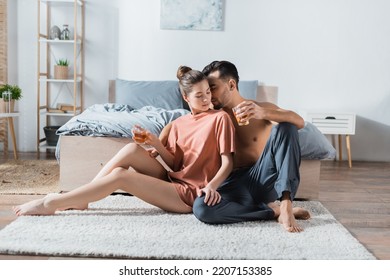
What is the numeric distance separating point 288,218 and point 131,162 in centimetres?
77

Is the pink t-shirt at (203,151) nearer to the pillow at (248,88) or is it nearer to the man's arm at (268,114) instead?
the man's arm at (268,114)

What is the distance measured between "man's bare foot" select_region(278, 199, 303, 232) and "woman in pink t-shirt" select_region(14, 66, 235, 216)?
0.98 feet

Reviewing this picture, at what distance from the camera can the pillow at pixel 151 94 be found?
4.68 meters

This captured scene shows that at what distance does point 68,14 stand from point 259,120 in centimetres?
322

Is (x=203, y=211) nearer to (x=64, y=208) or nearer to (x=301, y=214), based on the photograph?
(x=301, y=214)

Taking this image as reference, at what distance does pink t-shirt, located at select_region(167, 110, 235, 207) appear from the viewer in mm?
2535

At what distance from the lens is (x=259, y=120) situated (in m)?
2.65

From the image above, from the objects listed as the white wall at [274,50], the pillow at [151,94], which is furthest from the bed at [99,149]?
the white wall at [274,50]

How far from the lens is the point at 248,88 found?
5.00 m

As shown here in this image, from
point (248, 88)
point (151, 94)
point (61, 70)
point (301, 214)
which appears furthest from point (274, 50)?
point (301, 214)

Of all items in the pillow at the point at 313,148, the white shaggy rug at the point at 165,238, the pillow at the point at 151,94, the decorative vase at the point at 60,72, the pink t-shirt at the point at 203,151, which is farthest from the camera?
the decorative vase at the point at 60,72

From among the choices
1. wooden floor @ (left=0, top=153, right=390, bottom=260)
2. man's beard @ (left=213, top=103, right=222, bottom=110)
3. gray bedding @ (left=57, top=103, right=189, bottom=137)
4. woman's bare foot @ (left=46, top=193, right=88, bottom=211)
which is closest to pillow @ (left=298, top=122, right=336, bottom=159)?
wooden floor @ (left=0, top=153, right=390, bottom=260)

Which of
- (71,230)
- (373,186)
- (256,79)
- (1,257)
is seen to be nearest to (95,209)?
(71,230)

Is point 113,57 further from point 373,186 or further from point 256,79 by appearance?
point 373,186
